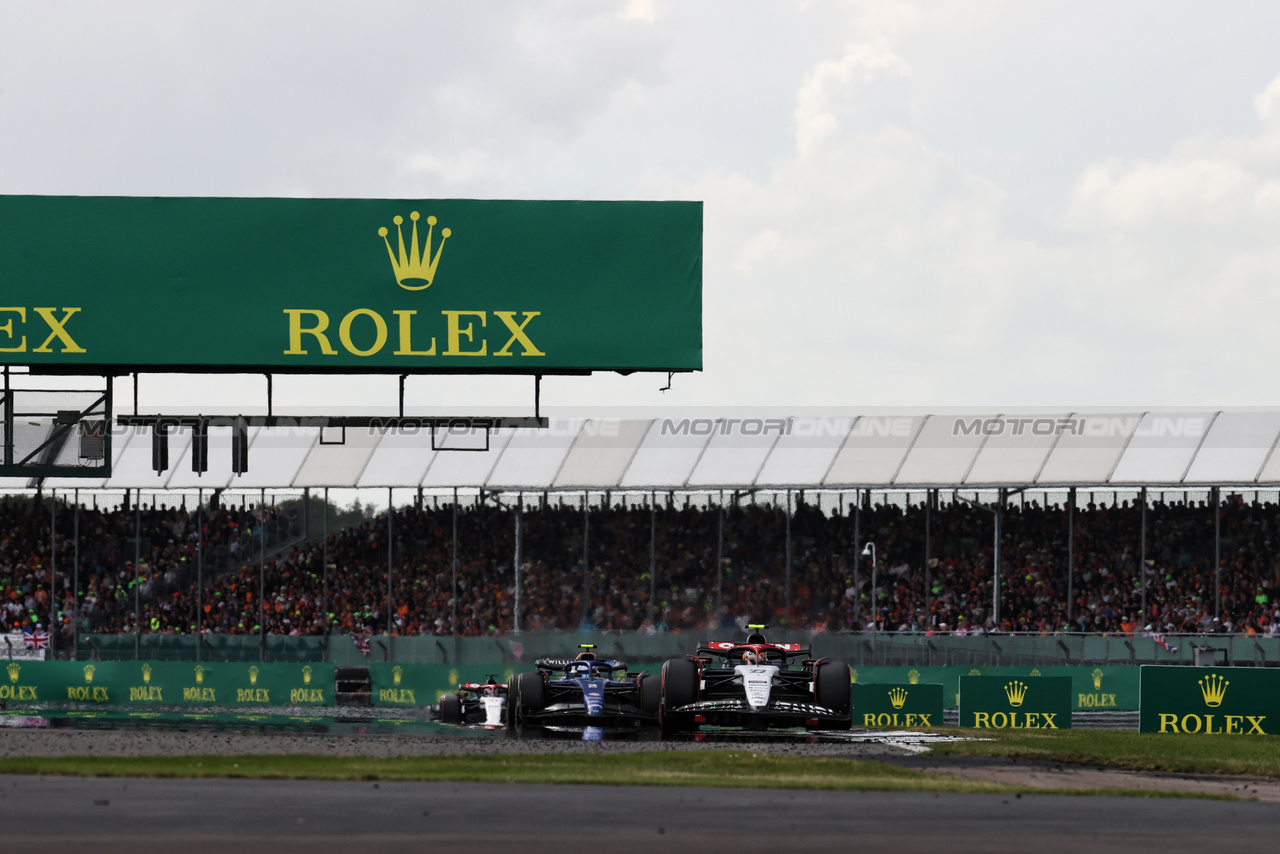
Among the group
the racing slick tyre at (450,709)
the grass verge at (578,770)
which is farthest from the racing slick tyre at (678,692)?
the racing slick tyre at (450,709)

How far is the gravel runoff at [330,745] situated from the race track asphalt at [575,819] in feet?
12.8

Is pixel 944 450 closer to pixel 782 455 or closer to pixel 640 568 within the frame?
pixel 782 455

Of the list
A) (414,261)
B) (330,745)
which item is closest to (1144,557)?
(414,261)

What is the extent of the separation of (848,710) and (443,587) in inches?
1023

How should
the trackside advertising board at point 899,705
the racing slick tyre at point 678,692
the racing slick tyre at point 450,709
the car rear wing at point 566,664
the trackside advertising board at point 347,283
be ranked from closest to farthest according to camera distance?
1. the racing slick tyre at point 678,692
2. the trackside advertising board at point 347,283
3. the car rear wing at point 566,664
4. the racing slick tyre at point 450,709
5. the trackside advertising board at point 899,705

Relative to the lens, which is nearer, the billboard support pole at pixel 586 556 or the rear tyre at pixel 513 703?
the rear tyre at pixel 513 703

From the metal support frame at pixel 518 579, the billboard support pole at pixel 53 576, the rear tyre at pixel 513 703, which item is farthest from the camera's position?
the metal support frame at pixel 518 579

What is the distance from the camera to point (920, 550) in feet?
151

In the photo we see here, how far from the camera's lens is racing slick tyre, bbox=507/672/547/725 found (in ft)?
79.2

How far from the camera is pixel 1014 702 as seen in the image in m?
28.1

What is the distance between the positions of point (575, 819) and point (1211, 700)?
1666 cm

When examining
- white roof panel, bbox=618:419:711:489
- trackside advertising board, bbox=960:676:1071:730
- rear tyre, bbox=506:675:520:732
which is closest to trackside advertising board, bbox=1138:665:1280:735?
trackside advertising board, bbox=960:676:1071:730

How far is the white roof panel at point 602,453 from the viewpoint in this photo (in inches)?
1838

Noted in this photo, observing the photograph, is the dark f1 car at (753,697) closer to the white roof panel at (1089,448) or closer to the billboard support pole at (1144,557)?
the billboard support pole at (1144,557)
